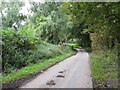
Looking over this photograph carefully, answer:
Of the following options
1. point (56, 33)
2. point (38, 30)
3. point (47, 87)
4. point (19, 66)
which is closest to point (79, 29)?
point (56, 33)

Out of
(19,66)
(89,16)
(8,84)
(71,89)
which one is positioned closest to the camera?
(71,89)

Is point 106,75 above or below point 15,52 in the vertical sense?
below

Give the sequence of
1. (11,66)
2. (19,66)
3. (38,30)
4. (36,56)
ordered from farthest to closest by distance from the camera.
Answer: (38,30), (36,56), (19,66), (11,66)

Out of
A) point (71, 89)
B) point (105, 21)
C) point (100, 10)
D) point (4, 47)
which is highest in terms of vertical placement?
point (100, 10)

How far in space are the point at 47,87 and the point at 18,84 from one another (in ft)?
3.80

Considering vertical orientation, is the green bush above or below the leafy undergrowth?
above

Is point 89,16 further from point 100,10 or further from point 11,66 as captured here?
→ point 11,66

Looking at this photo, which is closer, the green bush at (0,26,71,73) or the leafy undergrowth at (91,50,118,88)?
the leafy undergrowth at (91,50,118,88)

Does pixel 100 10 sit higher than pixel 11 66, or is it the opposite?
pixel 100 10

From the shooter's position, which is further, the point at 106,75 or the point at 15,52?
the point at 15,52

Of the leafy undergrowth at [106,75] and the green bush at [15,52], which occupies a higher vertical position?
the green bush at [15,52]

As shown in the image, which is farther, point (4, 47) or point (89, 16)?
point (4, 47)

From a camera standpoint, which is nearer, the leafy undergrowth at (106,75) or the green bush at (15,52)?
the leafy undergrowth at (106,75)

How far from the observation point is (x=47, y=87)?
4660mm
